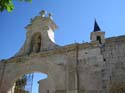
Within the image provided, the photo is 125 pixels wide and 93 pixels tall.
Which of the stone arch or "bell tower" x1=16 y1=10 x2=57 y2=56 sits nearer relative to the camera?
the stone arch

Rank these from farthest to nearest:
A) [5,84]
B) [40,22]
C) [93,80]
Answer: [40,22]
[5,84]
[93,80]

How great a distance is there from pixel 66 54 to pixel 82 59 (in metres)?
1.00

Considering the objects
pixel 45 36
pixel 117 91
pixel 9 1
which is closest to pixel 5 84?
pixel 45 36

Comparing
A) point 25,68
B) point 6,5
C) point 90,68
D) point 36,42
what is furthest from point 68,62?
point 6,5

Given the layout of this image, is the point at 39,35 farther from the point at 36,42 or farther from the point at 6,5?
the point at 6,5

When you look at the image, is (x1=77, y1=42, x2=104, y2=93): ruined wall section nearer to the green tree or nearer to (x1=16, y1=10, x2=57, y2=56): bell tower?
(x1=16, y1=10, x2=57, y2=56): bell tower

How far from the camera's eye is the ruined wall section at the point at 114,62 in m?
9.36

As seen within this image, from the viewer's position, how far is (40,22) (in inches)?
517

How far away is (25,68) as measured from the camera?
12164mm

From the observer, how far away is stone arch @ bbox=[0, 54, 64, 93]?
11321 millimetres

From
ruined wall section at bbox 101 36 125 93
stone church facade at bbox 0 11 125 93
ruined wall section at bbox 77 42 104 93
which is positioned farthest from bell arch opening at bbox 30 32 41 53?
ruined wall section at bbox 101 36 125 93

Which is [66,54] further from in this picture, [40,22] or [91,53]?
[40,22]

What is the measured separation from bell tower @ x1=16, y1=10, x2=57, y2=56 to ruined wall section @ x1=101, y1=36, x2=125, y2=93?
337 cm

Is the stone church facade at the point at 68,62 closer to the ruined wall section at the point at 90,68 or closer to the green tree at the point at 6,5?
the ruined wall section at the point at 90,68
